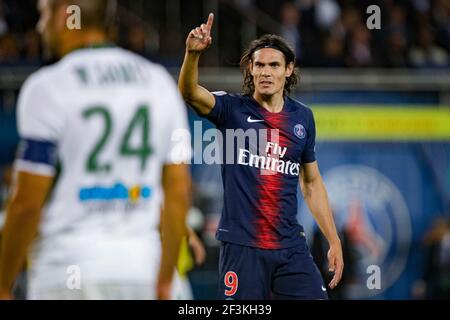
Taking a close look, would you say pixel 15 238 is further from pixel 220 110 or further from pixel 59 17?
pixel 220 110

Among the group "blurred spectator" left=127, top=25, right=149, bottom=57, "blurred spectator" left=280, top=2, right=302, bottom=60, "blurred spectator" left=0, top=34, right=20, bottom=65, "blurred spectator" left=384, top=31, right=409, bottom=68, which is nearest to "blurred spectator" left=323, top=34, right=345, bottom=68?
"blurred spectator" left=280, top=2, right=302, bottom=60

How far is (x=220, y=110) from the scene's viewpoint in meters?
6.70

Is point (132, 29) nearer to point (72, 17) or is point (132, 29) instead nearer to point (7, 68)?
point (7, 68)

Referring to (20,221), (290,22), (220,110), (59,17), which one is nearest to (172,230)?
(20,221)

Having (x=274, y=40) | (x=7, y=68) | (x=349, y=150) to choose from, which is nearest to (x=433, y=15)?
(x=349, y=150)

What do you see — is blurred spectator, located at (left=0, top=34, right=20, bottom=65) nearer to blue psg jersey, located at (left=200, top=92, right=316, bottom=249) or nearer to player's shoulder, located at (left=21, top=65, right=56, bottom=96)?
blue psg jersey, located at (left=200, top=92, right=316, bottom=249)

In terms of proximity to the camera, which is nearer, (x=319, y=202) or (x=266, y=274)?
(x=266, y=274)

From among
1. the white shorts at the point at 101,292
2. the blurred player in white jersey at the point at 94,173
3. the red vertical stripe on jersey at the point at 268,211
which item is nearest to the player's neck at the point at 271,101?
the red vertical stripe on jersey at the point at 268,211

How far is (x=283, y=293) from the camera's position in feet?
21.8

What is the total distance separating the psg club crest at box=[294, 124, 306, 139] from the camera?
677 centimetres

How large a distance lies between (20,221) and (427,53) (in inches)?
481

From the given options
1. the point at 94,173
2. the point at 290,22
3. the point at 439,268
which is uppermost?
the point at 290,22

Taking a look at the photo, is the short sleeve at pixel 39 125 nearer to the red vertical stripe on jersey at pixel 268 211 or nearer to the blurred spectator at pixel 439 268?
the red vertical stripe on jersey at pixel 268 211

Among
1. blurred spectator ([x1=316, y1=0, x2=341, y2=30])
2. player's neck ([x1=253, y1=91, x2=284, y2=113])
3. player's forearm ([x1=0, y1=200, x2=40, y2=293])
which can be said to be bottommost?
player's forearm ([x1=0, y1=200, x2=40, y2=293])
